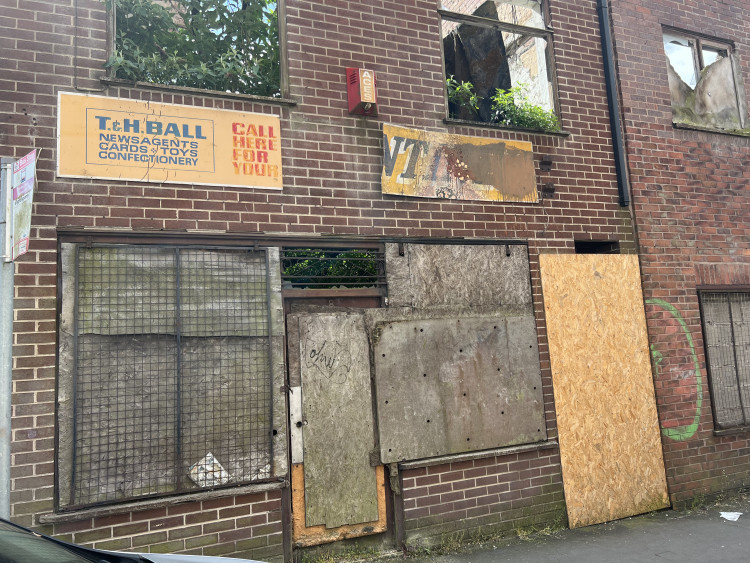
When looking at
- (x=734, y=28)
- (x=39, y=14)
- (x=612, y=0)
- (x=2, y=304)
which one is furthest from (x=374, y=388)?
(x=734, y=28)

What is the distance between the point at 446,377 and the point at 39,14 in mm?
4823

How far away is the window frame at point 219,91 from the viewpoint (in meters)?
5.07

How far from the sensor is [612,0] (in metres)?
7.50

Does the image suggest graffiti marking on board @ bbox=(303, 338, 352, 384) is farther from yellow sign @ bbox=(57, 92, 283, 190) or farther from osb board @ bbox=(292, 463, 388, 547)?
yellow sign @ bbox=(57, 92, 283, 190)

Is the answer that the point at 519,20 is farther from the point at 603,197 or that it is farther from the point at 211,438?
the point at 211,438

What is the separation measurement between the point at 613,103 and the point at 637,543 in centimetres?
504

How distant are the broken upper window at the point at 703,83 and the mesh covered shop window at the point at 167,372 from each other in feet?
20.4

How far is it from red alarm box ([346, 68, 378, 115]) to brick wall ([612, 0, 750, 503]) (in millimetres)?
3477

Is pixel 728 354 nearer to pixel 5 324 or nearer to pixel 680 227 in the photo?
pixel 680 227

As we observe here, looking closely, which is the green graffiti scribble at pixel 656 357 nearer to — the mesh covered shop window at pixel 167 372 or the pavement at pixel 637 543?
the pavement at pixel 637 543

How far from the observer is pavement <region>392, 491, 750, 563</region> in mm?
5371

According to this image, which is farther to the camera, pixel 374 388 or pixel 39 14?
pixel 374 388

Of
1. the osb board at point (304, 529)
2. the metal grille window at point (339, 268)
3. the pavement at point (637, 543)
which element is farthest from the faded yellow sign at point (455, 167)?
the pavement at point (637, 543)

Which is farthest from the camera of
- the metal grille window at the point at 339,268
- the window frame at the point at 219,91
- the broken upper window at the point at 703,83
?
the broken upper window at the point at 703,83
